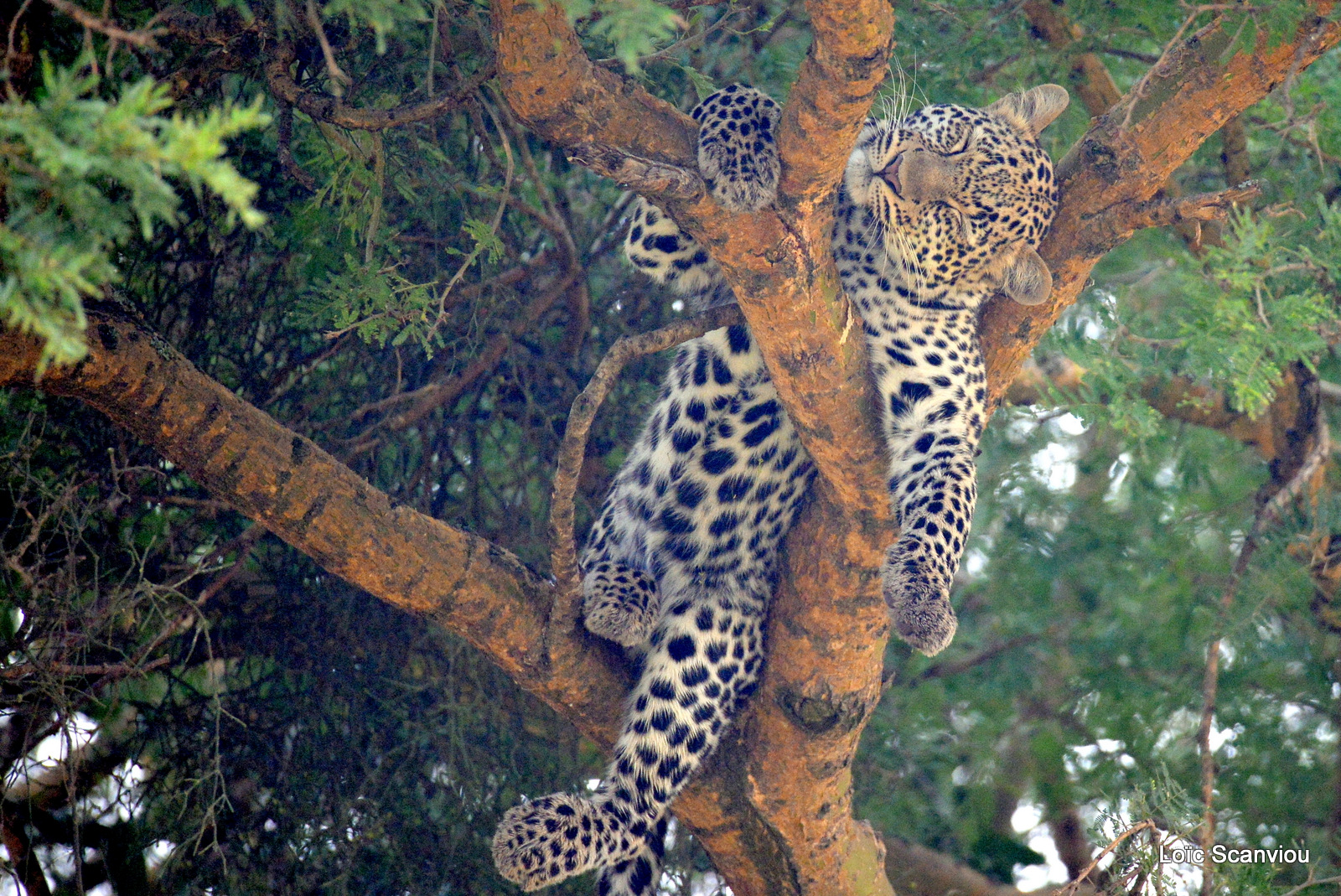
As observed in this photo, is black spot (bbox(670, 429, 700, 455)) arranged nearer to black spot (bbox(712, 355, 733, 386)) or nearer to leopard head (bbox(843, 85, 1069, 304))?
black spot (bbox(712, 355, 733, 386))

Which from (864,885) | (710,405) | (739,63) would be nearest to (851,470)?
(710,405)

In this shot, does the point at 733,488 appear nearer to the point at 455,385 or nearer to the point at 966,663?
the point at 455,385

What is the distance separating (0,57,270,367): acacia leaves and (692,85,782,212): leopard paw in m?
1.51

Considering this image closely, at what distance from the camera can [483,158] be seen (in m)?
4.18

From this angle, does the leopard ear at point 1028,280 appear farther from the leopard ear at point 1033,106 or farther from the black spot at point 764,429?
the black spot at point 764,429

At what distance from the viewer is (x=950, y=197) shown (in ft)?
12.0

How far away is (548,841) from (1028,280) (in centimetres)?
209

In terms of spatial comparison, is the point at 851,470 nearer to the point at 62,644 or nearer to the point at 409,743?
the point at 409,743

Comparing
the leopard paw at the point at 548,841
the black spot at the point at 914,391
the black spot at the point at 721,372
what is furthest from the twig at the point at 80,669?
the black spot at the point at 914,391

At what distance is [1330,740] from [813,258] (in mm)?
3276

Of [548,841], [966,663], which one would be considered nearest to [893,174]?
[548,841]

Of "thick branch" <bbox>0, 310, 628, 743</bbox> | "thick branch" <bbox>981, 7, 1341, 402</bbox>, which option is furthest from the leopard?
"thick branch" <bbox>0, 310, 628, 743</bbox>

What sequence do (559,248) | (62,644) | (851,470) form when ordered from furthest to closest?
(559,248), (851,470), (62,644)

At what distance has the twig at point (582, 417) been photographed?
9.12 feet
